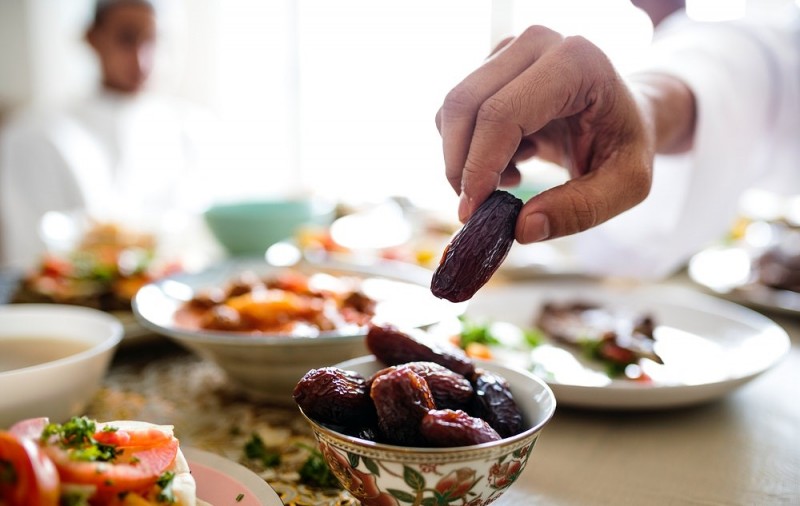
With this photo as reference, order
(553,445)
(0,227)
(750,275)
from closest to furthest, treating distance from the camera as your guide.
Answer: (553,445) → (750,275) → (0,227)

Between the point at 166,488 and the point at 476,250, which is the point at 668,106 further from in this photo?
the point at 166,488

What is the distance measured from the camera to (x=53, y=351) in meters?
0.91

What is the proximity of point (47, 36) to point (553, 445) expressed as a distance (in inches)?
174

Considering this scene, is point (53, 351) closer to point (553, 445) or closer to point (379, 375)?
point (379, 375)

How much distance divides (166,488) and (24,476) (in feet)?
0.34

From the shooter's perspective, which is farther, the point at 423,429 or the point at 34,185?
the point at 34,185

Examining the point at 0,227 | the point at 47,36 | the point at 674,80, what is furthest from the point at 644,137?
the point at 47,36

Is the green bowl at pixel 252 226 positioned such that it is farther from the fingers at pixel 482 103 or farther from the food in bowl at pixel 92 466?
the food in bowl at pixel 92 466

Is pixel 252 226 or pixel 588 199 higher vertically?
pixel 588 199

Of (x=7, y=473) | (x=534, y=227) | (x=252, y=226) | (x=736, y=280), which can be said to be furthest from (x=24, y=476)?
(x=736, y=280)

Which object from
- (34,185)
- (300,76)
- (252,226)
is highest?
(252,226)

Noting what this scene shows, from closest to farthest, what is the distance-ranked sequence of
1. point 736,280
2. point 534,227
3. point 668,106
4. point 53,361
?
1. point 534,227
2. point 53,361
3. point 668,106
4. point 736,280

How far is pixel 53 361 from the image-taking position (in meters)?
0.88

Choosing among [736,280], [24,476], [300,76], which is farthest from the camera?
[300,76]
